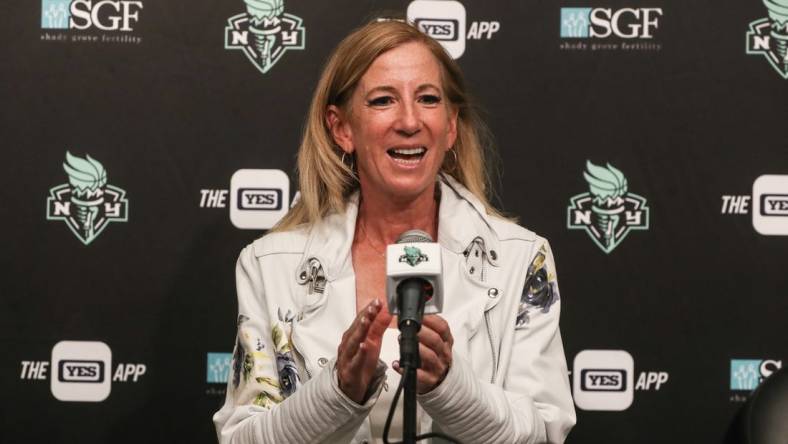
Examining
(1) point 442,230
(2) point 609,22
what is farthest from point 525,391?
(2) point 609,22

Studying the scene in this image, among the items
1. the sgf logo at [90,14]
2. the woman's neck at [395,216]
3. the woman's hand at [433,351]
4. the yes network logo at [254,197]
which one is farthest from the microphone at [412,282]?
the sgf logo at [90,14]

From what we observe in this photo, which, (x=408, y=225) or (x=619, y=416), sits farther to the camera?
(x=619, y=416)

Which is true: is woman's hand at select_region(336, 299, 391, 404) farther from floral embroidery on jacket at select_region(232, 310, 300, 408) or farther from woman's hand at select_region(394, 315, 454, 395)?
floral embroidery on jacket at select_region(232, 310, 300, 408)

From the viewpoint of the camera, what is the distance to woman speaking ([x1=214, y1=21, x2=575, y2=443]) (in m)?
2.01

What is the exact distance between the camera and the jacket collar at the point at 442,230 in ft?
6.97

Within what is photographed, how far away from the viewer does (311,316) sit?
2.06 metres

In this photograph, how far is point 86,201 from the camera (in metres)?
2.57

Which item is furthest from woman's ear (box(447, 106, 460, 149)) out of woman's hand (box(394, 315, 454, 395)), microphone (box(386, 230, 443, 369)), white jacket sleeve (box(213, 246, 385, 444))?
microphone (box(386, 230, 443, 369))

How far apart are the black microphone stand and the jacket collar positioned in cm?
72

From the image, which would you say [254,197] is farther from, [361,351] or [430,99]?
[361,351]

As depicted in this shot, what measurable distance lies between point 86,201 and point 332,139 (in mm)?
716

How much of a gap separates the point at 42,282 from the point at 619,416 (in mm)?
1464

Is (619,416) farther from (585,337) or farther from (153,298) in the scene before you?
(153,298)

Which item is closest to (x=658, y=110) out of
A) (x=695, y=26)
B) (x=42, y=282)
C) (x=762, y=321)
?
(x=695, y=26)
